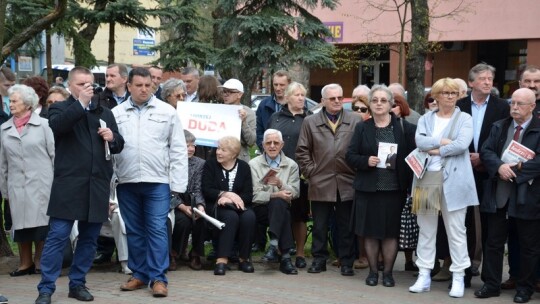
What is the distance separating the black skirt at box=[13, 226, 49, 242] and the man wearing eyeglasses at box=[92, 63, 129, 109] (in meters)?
1.65

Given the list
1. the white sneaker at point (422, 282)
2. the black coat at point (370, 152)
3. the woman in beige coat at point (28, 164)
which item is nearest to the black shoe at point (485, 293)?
the white sneaker at point (422, 282)

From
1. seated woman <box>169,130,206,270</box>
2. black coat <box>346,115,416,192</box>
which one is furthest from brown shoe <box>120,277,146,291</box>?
black coat <box>346,115,416,192</box>

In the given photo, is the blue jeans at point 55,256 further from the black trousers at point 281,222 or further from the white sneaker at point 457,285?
the white sneaker at point 457,285

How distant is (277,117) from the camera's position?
1049 centimetres

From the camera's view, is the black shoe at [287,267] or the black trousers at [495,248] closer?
the black trousers at [495,248]

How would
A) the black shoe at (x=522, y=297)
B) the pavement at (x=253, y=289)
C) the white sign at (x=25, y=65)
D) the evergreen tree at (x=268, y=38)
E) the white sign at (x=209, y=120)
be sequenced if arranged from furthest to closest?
the white sign at (x=25, y=65)
the evergreen tree at (x=268, y=38)
the white sign at (x=209, y=120)
the black shoe at (x=522, y=297)
the pavement at (x=253, y=289)

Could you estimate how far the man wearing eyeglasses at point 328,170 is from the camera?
962cm

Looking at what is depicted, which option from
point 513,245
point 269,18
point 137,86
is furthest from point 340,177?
point 269,18

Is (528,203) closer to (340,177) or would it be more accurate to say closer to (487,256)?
(487,256)

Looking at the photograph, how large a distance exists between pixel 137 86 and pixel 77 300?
6.87 ft

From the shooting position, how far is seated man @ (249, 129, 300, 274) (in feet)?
31.7

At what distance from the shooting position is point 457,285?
8.65 meters

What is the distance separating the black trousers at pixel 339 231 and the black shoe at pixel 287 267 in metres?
0.28

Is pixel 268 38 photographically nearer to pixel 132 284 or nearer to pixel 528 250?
pixel 132 284
